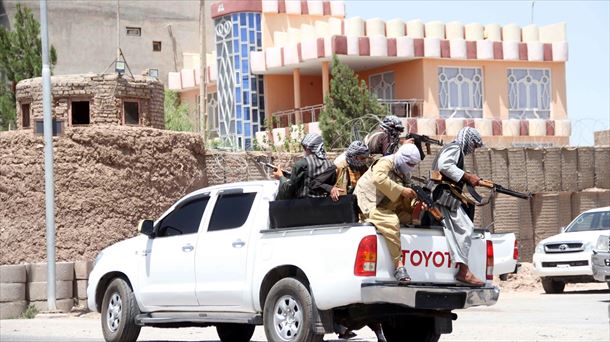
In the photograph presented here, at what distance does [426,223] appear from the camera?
1298cm

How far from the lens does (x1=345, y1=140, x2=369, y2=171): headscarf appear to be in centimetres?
1349

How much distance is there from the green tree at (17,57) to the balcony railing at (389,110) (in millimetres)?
9832

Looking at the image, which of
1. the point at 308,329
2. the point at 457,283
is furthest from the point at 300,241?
the point at 457,283

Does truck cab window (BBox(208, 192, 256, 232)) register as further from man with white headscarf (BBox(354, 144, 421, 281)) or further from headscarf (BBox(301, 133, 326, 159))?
man with white headscarf (BBox(354, 144, 421, 281))

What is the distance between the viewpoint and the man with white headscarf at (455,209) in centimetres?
1298

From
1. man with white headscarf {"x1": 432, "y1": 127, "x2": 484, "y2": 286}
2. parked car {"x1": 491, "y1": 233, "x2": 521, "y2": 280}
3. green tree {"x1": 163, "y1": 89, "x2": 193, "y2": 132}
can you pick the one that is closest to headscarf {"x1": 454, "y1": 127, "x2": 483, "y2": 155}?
man with white headscarf {"x1": 432, "y1": 127, "x2": 484, "y2": 286}

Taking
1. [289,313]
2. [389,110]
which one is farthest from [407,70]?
Result: [289,313]

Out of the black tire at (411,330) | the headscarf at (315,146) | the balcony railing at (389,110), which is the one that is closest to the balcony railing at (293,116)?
the balcony railing at (389,110)

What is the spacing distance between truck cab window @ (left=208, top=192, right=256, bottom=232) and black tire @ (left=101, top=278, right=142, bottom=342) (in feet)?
4.83

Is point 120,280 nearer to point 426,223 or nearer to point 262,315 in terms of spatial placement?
point 262,315

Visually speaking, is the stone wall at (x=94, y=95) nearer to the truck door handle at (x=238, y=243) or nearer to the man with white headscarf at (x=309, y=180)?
the truck door handle at (x=238, y=243)

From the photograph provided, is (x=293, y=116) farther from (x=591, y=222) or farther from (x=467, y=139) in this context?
(x=467, y=139)

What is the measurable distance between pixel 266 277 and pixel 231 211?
114 cm

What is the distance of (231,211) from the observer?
551 inches
